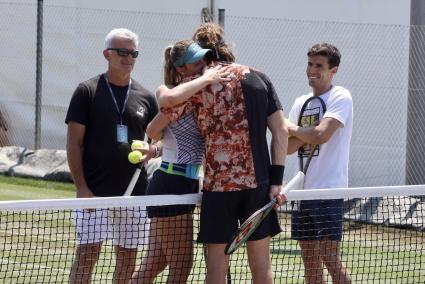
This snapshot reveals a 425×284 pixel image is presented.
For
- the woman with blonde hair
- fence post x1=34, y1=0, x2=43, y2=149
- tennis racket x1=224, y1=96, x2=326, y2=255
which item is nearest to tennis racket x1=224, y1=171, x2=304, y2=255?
tennis racket x1=224, y1=96, x2=326, y2=255

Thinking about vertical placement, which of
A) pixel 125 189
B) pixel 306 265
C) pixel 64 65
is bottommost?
pixel 306 265

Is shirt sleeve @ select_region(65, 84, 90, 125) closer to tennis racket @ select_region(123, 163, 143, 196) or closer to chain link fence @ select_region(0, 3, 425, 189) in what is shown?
tennis racket @ select_region(123, 163, 143, 196)

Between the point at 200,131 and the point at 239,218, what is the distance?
559 mm

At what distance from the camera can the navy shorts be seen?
272 inches

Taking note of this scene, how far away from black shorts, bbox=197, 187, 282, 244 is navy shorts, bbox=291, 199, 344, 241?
0.80 m

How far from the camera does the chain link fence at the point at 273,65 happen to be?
13.9 metres

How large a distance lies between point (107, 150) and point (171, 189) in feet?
2.24

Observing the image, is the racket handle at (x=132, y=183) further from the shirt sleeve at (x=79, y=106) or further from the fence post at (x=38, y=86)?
the fence post at (x=38, y=86)

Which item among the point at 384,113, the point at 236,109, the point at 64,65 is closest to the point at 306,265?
the point at 236,109

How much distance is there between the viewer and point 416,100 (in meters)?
13.0

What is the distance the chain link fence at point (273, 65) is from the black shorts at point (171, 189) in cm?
705

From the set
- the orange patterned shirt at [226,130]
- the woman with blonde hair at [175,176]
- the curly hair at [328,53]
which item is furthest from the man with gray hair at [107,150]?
the curly hair at [328,53]

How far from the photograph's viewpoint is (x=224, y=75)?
6.03 m

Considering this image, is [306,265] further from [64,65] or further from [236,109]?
[64,65]
